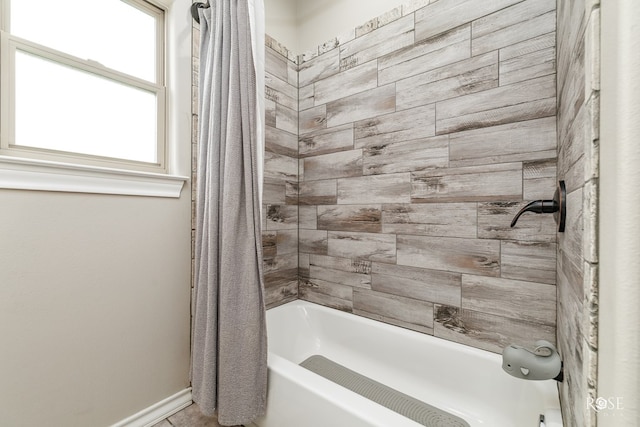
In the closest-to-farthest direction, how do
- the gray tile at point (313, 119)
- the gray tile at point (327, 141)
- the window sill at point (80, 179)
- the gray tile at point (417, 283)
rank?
the window sill at point (80, 179)
the gray tile at point (417, 283)
the gray tile at point (327, 141)
the gray tile at point (313, 119)

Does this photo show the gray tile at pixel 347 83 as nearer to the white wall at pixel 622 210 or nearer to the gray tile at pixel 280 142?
the gray tile at pixel 280 142

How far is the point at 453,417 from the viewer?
1270 millimetres

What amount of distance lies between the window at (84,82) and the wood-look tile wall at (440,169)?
3.22 feet

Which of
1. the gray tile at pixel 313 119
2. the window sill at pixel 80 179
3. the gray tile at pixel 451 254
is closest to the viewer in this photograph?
the window sill at pixel 80 179

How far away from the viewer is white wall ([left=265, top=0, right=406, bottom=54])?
176 cm

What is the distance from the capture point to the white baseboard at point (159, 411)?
4.24 feet

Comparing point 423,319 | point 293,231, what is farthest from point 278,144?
point 423,319

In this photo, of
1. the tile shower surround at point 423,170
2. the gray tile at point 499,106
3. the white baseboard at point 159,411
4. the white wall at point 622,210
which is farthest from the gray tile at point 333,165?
the white baseboard at point 159,411

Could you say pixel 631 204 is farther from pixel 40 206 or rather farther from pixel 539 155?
pixel 40 206

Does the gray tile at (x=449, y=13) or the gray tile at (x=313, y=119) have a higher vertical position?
the gray tile at (x=449, y=13)

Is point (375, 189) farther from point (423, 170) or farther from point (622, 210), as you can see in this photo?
point (622, 210)

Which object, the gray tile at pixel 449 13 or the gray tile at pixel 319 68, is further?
the gray tile at pixel 319 68

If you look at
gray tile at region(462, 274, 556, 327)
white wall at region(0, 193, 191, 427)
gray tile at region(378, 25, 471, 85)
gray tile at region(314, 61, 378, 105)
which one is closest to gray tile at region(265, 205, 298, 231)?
white wall at region(0, 193, 191, 427)

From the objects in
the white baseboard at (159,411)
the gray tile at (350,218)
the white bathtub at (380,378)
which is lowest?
the white baseboard at (159,411)
